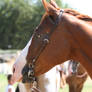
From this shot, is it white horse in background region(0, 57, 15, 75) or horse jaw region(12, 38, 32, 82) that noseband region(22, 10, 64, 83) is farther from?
white horse in background region(0, 57, 15, 75)

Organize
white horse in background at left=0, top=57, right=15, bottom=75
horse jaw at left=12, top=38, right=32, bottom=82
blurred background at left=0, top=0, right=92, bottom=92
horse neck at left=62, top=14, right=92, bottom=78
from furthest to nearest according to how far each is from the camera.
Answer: blurred background at left=0, top=0, right=92, bottom=92 < white horse in background at left=0, top=57, right=15, bottom=75 < horse jaw at left=12, top=38, right=32, bottom=82 < horse neck at left=62, top=14, right=92, bottom=78

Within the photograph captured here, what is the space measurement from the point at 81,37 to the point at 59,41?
0.23m

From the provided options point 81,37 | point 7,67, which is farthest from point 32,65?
point 7,67

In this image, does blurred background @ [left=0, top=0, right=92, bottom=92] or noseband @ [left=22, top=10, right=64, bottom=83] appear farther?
blurred background @ [left=0, top=0, right=92, bottom=92]

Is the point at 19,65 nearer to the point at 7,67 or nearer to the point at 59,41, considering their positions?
the point at 59,41

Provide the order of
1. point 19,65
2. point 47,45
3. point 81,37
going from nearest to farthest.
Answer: point 81,37 → point 47,45 → point 19,65

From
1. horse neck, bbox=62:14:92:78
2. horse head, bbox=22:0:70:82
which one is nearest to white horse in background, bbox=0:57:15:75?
horse head, bbox=22:0:70:82

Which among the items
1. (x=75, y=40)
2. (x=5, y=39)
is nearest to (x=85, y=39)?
(x=75, y=40)

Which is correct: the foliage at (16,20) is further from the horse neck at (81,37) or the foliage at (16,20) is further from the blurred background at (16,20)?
the horse neck at (81,37)

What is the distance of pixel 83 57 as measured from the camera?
3387 mm

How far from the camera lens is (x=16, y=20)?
6353 centimetres

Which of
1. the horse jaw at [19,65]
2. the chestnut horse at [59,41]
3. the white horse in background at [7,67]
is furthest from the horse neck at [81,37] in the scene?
the white horse in background at [7,67]

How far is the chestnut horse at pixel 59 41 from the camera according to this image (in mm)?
3352

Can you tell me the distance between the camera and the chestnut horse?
3352mm
